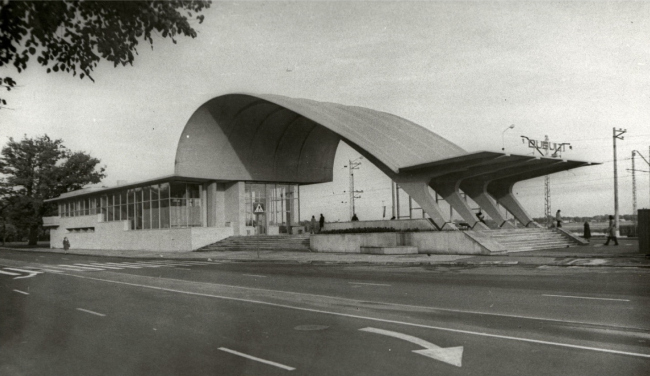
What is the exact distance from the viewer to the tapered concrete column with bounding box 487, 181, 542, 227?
38.4 metres

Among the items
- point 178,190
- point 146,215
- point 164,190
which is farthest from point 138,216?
point 178,190

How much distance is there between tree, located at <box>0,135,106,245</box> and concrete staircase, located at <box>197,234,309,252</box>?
36.7 m

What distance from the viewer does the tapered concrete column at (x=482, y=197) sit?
37.8m

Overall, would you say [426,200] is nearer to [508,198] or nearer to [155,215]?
[508,198]

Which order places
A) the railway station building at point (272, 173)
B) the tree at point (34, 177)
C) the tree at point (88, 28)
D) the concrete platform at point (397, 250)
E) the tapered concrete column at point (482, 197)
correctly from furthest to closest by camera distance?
the tree at point (34, 177), the tapered concrete column at point (482, 197), the railway station building at point (272, 173), the concrete platform at point (397, 250), the tree at point (88, 28)

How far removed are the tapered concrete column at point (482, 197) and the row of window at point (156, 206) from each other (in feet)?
72.6

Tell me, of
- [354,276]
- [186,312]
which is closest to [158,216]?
[354,276]

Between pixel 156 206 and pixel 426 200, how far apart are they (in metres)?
25.4

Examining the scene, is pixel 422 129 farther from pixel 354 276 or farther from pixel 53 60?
pixel 53 60

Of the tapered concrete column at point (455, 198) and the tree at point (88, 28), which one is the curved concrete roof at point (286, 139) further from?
the tree at point (88, 28)

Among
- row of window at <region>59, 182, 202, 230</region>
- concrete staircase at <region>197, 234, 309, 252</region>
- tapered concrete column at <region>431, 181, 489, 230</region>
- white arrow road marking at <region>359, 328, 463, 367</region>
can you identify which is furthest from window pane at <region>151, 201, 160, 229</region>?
white arrow road marking at <region>359, 328, 463, 367</region>

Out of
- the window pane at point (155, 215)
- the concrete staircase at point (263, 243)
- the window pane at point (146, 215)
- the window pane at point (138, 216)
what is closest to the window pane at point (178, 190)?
the window pane at point (155, 215)

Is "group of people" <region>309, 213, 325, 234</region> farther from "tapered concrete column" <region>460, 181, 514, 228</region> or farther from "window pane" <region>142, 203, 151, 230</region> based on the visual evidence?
"window pane" <region>142, 203, 151, 230</region>

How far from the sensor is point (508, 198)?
128 feet
